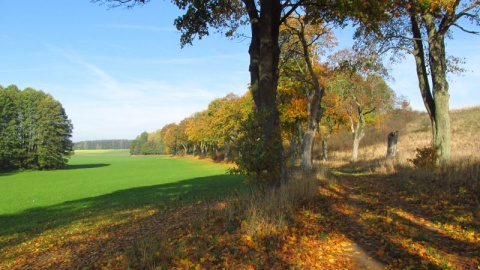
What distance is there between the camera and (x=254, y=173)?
9.59 m

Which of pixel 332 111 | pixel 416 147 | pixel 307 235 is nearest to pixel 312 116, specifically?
pixel 307 235

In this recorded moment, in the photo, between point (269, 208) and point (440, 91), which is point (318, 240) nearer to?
point (269, 208)

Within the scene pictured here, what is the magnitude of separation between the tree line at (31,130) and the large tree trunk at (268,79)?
70.1 metres

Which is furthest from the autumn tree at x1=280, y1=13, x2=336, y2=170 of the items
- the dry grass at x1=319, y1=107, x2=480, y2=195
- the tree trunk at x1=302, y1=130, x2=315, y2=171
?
the dry grass at x1=319, y1=107, x2=480, y2=195

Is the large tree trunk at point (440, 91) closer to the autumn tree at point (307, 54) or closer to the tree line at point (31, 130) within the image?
the autumn tree at point (307, 54)

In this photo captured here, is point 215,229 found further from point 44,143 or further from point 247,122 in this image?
point 44,143

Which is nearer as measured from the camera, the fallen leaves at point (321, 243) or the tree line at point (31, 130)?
the fallen leaves at point (321, 243)

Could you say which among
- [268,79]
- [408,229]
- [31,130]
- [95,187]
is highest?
[31,130]

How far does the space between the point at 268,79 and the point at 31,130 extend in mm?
76266

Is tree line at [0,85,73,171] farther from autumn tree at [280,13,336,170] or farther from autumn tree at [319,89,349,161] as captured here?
autumn tree at [280,13,336,170]

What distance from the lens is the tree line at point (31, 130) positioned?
66.1 meters

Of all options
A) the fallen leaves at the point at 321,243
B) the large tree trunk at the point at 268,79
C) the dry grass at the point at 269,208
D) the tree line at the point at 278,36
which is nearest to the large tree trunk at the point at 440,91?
the tree line at the point at 278,36

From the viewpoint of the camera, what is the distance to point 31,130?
232ft

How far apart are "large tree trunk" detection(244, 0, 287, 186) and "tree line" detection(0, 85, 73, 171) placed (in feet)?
230
